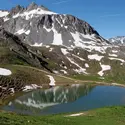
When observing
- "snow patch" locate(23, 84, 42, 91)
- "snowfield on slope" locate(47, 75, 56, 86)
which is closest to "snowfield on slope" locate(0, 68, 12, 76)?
"snow patch" locate(23, 84, 42, 91)

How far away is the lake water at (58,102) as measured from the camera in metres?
78.2

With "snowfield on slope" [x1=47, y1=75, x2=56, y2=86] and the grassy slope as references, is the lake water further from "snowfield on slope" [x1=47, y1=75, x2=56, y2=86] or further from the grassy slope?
the grassy slope

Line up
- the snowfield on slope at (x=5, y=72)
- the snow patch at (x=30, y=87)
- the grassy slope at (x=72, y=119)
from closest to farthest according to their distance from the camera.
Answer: the grassy slope at (x=72, y=119) → the snow patch at (x=30, y=87) → the snowfield on slope at (x=5, y=72)

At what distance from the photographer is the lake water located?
257 feet

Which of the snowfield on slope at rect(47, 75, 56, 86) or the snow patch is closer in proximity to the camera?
the snow patch

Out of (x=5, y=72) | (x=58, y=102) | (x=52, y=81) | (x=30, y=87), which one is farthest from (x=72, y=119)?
(x=52, y=81)

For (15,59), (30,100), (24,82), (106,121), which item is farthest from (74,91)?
(106,121)

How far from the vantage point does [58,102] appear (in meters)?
94.4

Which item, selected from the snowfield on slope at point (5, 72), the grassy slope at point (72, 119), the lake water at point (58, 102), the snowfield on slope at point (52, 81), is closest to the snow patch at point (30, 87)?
the lake water at point (58, 102)

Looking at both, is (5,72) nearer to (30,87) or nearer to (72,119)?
(30,87)

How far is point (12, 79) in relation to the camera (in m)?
123

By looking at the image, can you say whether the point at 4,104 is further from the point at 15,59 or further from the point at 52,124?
the point at 15,59

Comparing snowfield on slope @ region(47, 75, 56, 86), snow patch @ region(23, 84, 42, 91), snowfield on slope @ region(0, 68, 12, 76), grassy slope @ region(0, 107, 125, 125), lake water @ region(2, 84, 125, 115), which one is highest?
snowfield on slope @ region(0, 68, 12, 76)

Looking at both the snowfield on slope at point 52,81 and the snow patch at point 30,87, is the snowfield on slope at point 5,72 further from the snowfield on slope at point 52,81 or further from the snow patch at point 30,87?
the snowfield on slope at point 52,81
